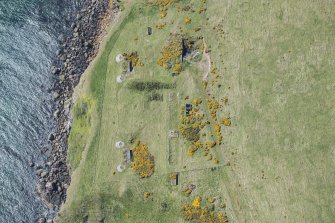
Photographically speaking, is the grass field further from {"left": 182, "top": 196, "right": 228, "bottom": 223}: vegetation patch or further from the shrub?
{"left": 182, "top": 196, "right": 228, "bottom": 223}: vegetation patch

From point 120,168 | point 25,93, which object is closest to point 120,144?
point 120,168

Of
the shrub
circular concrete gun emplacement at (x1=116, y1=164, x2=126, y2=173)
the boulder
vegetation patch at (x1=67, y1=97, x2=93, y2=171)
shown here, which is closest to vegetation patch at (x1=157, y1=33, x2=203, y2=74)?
the shrub

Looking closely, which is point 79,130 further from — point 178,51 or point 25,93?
point 178,51

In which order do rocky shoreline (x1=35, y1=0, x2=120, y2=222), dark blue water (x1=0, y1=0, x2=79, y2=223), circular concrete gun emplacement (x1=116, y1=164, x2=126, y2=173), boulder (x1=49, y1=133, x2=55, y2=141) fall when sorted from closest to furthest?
circular concrete gun emplacement (x1=116, y1=164, x2=126, y2=173)
dark blue water (x1=0, y1=0, x2=79, y2=223)
rocky shoreline (x1=35, y1=0, x2=120, y2=222)
boulder (x1=49, y1=133, x2=55, y2=141)

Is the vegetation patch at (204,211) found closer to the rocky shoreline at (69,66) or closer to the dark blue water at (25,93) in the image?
the rocky shoreline at (69,66)

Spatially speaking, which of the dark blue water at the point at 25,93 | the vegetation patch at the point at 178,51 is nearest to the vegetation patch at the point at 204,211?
the vegetation patch at the point at 178,51
